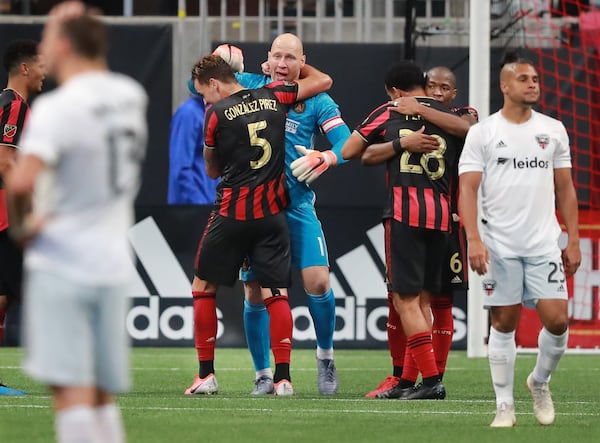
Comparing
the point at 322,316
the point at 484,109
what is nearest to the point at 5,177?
the point at 322,316

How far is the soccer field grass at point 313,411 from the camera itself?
6.45m

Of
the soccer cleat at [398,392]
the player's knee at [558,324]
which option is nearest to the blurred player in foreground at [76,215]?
the player's knee at [558,324]

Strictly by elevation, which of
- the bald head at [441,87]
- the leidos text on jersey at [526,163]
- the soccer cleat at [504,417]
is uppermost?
the bald head at [441,87]

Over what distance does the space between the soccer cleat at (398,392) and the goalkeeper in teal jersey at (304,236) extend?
0.38 m

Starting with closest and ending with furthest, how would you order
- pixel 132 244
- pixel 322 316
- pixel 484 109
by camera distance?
pixel 322 316
pixel 484 109
pixel 132 244

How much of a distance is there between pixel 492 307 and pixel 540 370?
424 millimetres

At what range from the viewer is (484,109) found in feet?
39.0

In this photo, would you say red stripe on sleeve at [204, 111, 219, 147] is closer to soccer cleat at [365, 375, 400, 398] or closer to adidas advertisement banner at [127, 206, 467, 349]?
soccer cleat at [365, 375, 400, 398]

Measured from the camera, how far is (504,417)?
6832mm

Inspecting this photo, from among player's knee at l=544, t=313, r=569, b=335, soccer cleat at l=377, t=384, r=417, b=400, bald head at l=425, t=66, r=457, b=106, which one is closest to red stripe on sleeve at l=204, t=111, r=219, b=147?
bald head at l=425, t=66, r=457, b=106

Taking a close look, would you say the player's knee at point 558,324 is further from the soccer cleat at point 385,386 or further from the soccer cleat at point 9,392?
the soccer cleat at point 9,392

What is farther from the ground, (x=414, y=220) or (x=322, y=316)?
(x=414, y=220)

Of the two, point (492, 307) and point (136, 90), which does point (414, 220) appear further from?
point (136, 90)

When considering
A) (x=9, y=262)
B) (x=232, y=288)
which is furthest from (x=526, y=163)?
(x=232, y=288)
